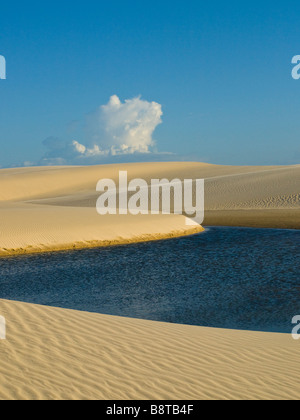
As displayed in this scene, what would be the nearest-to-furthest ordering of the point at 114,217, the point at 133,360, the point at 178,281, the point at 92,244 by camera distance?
the point at 133,360 < the point at 178,281 < the point at 92,244 < the point at 114,217

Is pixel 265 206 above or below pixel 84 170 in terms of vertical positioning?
below

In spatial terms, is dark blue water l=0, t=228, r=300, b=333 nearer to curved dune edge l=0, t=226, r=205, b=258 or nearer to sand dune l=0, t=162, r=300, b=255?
curved dune edge l=0, t=226, r=205, b=258

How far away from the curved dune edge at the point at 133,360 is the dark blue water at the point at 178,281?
177 cm

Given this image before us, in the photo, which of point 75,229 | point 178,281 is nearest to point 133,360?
point 178,281

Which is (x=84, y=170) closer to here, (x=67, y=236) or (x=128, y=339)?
(x=67, y=236)

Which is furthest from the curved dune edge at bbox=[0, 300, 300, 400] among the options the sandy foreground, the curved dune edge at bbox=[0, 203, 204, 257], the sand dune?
the sand dune

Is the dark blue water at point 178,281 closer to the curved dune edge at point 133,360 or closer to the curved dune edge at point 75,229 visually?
the curved dune edge at point 75,229

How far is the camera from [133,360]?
5.34 metres

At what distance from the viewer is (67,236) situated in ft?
60.2

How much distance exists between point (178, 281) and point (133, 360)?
6634mm

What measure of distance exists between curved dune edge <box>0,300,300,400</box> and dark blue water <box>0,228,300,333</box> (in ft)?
5.81

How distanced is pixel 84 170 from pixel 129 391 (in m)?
62.7

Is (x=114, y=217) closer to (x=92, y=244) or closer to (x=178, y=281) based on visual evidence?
(x=92, y=244)

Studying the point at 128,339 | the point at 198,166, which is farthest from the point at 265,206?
the point at 198,166
